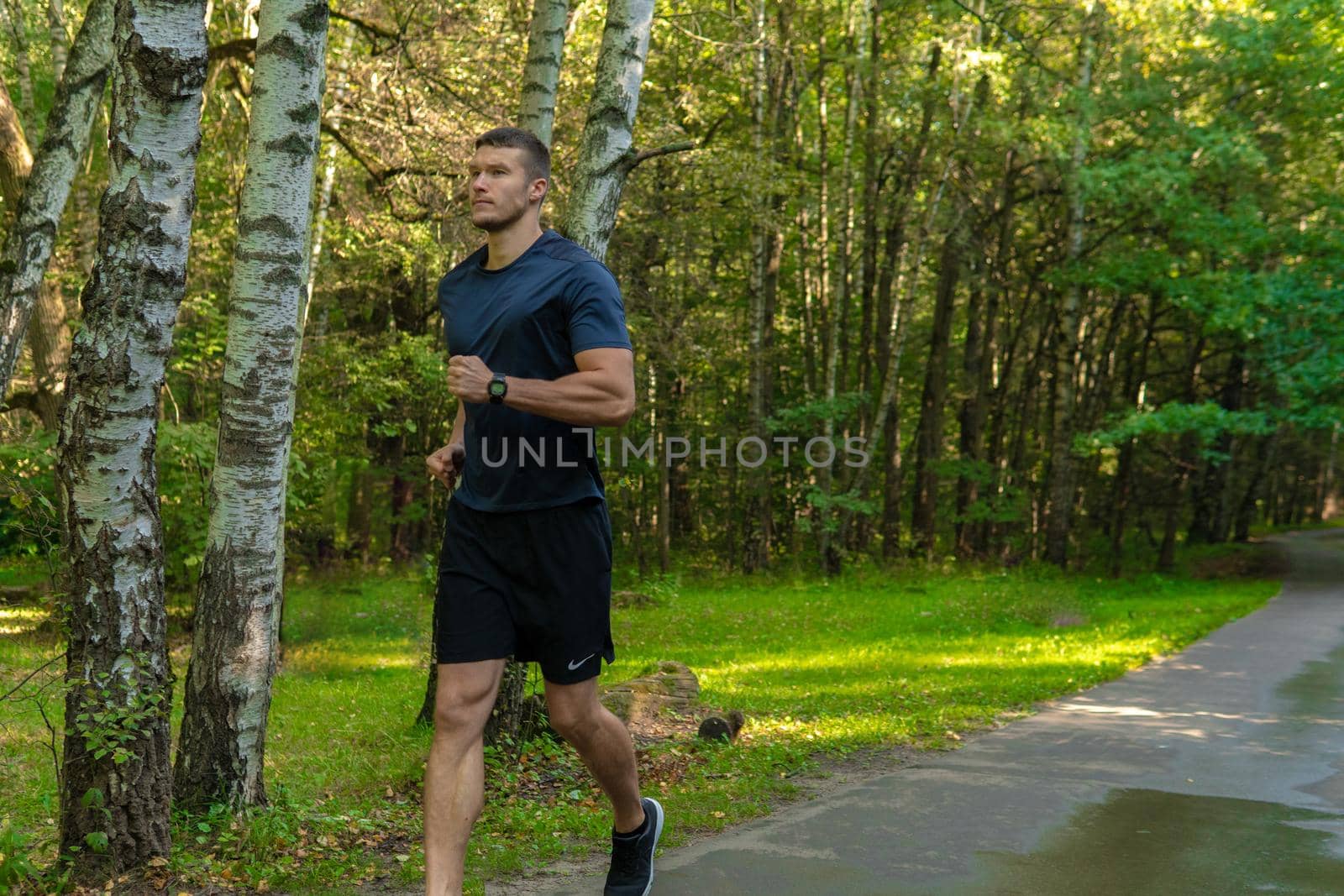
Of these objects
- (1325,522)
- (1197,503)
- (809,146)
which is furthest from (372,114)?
(1325,522)

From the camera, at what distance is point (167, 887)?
159 inches

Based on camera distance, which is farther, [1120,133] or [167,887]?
[1120,133]

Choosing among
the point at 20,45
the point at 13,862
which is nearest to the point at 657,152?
the point at 13,862

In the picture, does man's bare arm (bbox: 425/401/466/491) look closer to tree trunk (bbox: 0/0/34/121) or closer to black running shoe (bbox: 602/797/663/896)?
black running shoe (bbox: 602/797/663/896)

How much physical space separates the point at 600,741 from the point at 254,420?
6.41 ft

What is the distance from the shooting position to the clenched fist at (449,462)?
396 centimetres

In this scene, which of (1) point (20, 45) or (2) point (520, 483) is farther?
(1) point (20, 45)

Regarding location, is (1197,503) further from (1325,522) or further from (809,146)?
(1325,522)

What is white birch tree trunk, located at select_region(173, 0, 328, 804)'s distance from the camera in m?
4.78

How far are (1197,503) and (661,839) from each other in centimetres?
3172

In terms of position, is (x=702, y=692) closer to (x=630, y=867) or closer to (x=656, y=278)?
(x=630, y=867)

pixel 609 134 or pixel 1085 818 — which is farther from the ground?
pixel 609 134

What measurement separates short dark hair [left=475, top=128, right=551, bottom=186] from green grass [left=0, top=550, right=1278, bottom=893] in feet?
8.17

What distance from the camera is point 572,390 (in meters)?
3.56
